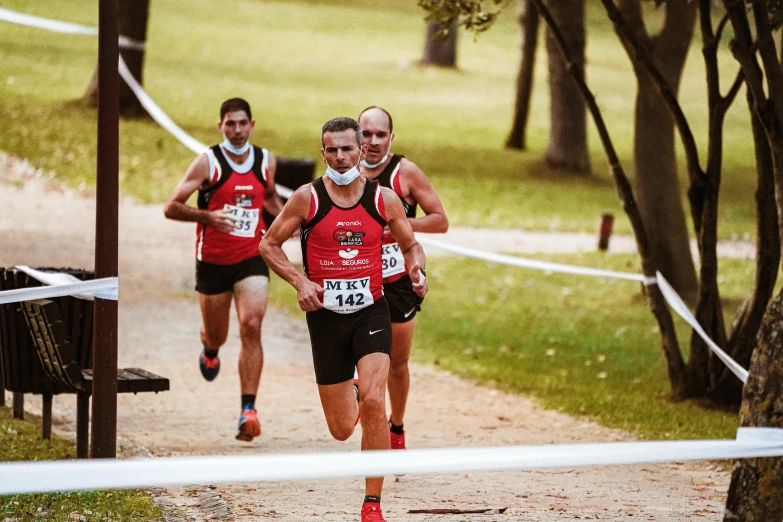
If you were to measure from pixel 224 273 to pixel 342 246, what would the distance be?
2729mm

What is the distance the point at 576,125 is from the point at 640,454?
2365 cm

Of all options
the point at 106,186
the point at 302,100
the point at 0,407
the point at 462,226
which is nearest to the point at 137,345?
the point at 0,407

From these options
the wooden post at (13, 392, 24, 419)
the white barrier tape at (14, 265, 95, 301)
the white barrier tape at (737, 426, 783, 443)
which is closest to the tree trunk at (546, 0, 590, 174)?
the wooden post at (13, 392, 24, 419)

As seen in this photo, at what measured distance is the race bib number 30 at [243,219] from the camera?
9.13 metres

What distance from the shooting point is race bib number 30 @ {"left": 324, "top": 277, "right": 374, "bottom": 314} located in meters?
6.71

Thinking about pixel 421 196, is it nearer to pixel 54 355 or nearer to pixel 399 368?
pixel 399 368

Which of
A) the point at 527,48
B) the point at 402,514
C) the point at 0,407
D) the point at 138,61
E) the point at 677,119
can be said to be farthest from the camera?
the point at 527,48

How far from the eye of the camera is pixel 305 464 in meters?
4.50

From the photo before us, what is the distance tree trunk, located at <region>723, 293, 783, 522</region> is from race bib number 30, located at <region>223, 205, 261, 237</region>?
4.32m

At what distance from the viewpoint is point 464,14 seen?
429 inches

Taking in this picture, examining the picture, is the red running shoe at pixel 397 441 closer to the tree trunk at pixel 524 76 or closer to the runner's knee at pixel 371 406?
the runner's knee at pixel 371 406

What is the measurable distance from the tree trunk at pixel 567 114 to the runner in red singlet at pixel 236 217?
14.7 meters

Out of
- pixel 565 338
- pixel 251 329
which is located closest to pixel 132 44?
pixel 565 338

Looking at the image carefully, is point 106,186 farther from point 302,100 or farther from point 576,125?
point 302,100
